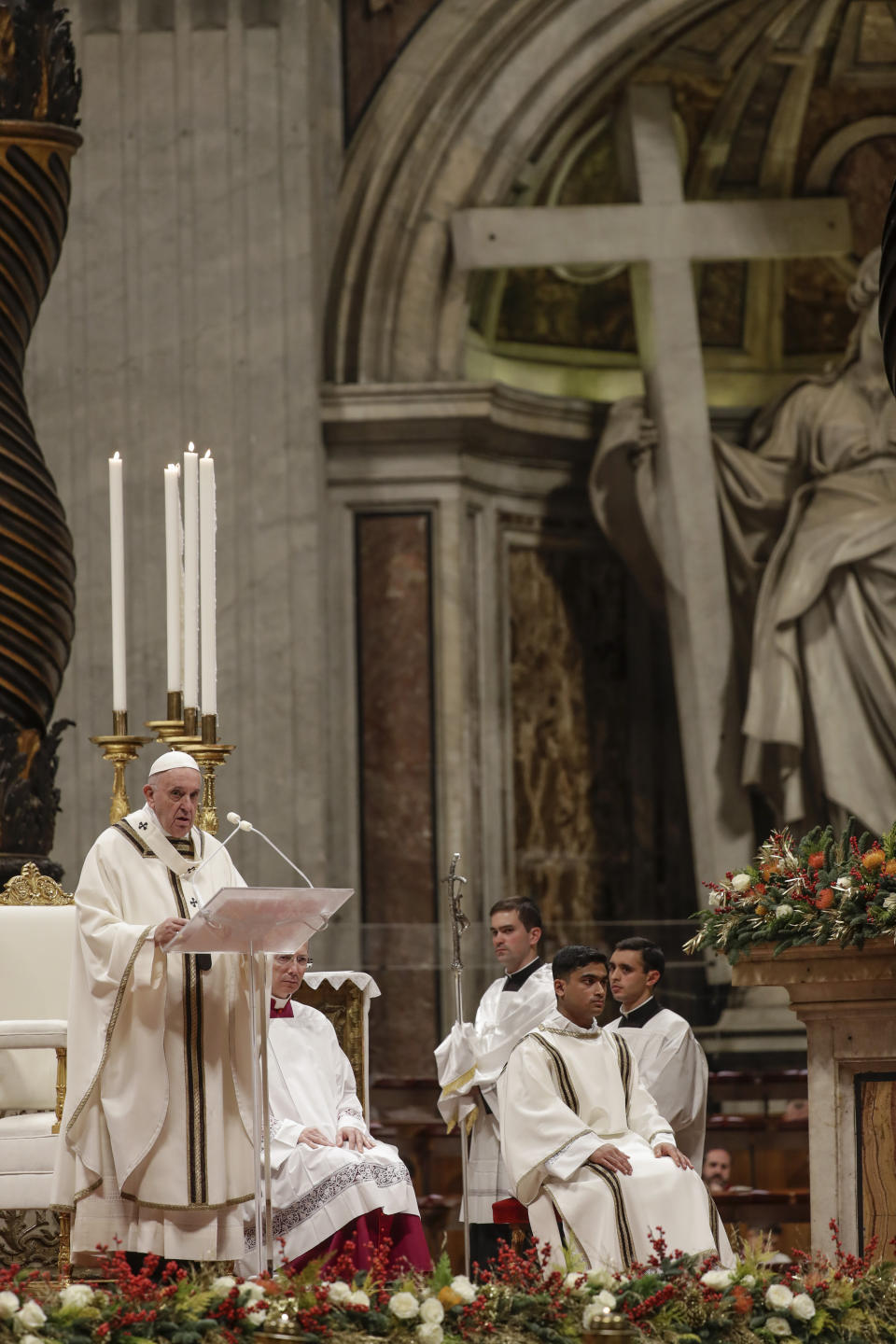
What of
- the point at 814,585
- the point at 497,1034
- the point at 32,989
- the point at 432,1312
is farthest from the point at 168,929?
the point at 814,585

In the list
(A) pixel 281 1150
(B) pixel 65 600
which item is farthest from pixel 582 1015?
(B) pixel 65 600

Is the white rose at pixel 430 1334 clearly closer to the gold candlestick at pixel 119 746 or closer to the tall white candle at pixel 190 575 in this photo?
the gold candlestick at pixel 119 746

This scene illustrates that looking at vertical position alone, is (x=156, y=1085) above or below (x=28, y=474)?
below

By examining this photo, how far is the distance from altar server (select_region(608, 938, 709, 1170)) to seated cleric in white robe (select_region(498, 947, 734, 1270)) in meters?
0.58

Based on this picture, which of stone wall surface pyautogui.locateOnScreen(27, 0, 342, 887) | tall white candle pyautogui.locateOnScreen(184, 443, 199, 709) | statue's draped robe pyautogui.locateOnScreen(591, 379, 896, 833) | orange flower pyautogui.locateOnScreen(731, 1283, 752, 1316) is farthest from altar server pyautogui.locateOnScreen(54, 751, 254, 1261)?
statue's draped robe pyautogui.locateOnScreen(591, 379, 896, 833)

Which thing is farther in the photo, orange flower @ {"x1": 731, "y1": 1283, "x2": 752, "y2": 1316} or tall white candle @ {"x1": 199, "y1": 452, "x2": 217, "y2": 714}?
tall white candle @ {"x1": 199, "y1": 452, "x2": 217, "y2": 714}

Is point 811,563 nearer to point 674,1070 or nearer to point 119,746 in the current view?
point 674,1070

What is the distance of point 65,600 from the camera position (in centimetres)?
757

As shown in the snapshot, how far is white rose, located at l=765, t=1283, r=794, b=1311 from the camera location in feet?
17.1

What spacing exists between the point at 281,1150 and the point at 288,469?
4.24 meters

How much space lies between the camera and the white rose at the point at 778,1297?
522 cm

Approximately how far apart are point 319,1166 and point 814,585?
4281 millimetres

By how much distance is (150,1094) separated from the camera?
607cm

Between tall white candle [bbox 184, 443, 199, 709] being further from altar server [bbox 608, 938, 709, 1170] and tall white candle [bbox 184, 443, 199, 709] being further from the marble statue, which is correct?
the marble statue
